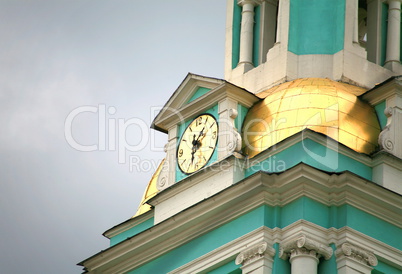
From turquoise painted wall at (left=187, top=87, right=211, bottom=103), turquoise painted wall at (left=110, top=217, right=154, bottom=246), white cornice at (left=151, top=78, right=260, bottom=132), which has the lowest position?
turquoise painted wall at (left=110, top=217, right=154, bottom=246)

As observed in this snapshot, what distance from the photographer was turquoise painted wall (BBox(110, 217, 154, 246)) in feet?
152

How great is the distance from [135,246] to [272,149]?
418cm

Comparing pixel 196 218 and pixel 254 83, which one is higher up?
pixel 254 83

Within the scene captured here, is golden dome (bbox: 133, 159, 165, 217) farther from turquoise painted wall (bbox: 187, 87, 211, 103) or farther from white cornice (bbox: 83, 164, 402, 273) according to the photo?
white cornice (bbox: 83, 164, 402, 273)

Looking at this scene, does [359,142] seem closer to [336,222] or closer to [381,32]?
[336,222]

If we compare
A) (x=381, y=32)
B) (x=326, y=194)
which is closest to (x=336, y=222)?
(x=326, y=194)

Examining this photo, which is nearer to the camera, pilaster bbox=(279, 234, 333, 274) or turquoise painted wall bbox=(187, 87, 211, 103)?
pilaster bbox=(279, 234, 333, 274)

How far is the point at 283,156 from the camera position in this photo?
42.9 metres

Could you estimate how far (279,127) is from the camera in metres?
43.5

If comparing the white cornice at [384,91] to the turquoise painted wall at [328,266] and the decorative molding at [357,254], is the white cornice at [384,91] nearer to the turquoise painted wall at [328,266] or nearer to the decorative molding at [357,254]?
the decorative molding at [357,254]

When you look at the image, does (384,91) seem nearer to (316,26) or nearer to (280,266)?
(316,26)

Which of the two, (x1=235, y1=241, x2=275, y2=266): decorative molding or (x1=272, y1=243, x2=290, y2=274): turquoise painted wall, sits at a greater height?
(x1=235, y1=241, x2=275, y2=266): decorative molding

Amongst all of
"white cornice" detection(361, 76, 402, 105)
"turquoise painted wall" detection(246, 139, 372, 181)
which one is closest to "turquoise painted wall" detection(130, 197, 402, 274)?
"turquoise painted wall" detection(246, 139, 372, 181)

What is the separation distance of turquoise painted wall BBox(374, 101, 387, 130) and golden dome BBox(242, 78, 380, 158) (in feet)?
0.30
